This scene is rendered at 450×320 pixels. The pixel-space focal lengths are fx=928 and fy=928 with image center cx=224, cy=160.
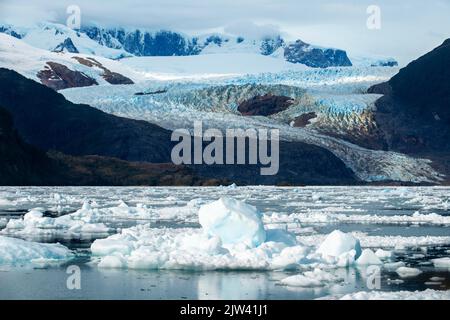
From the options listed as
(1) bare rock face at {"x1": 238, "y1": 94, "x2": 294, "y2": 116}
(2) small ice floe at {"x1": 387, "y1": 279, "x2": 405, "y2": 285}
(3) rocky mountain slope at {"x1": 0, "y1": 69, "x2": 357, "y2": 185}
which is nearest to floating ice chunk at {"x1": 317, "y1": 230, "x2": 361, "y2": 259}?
(2) small ice floe at {"x1": 387, "y1": 279, "x2": 405, "y2": 285}

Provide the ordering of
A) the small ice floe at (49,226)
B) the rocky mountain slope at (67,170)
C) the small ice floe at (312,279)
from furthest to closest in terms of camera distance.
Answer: the rocky mountain slope at (67,170)
the small ice floe at (49,226)
the small ice floe at (312,279)

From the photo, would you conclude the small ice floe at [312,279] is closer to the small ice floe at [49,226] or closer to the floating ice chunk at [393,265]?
the floating ice chunk at [393,265]

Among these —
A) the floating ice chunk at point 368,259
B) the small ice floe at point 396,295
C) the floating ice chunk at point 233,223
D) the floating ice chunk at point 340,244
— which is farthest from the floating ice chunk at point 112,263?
the small ice floe at point 396,295

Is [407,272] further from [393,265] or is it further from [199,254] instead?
[199,254]

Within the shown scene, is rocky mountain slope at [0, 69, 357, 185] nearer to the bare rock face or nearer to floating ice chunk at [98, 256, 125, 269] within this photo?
the bare rock face

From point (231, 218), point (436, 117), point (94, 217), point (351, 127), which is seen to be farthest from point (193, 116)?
point (231, 218)

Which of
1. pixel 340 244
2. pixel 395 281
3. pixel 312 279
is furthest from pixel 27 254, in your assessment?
pixel 395 281
